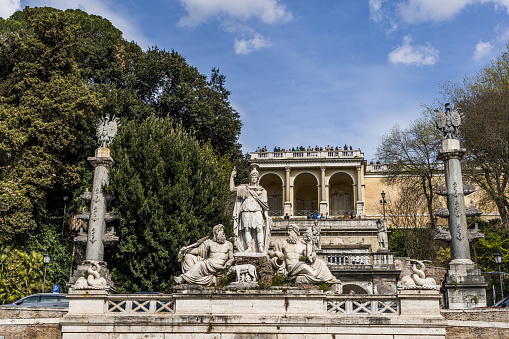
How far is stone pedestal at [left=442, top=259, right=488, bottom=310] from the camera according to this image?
19.4m

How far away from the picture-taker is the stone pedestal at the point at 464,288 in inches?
765

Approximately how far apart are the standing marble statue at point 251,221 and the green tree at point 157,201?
9.37 meters

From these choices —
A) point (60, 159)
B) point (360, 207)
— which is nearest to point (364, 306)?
point (60, 159)

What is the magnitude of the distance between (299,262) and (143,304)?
4.56 metres

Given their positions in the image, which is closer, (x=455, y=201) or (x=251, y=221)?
(x=251, y=221)

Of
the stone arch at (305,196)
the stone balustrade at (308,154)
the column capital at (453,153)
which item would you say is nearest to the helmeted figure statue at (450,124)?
the column capital at (453,153)

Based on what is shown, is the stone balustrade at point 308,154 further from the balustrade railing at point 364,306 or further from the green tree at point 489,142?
the balustrade railing at point 364,306

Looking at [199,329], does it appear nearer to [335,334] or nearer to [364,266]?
[335,334]

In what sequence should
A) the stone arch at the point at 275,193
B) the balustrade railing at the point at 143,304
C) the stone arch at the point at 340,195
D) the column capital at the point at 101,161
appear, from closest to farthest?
the balustrade railing at the point at 143,304 < the column capital at the point at 101,161 < the stone arch at the point at 340,195 < the stone arch at the point at 275,193

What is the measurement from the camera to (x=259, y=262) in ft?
47.7

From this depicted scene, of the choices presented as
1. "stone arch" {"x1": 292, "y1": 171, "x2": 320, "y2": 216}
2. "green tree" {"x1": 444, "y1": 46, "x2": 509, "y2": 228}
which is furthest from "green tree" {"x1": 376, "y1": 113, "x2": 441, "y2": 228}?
"stone arch" {"x1": 292, "y1": 171, "x2": 320, "y2": 216}

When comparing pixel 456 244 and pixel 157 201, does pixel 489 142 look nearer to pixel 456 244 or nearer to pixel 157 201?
pixel 456 244

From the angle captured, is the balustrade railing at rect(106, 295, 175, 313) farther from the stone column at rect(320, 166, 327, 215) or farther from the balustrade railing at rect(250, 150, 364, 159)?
the balustrade railing at rect(250, 150, 364, 159)

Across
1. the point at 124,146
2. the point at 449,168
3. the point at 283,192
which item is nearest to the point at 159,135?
the point at 124,146
